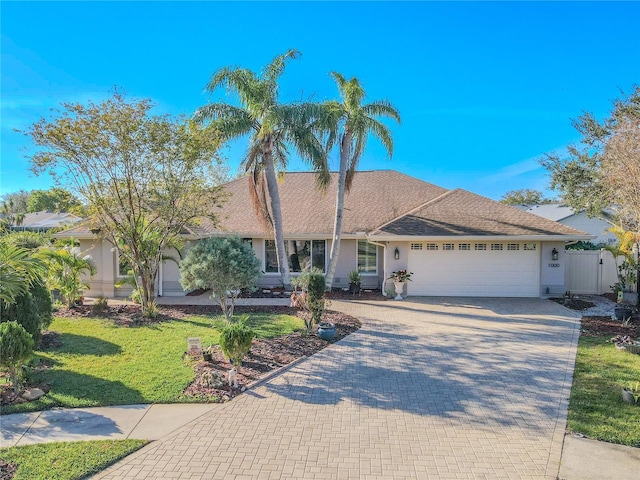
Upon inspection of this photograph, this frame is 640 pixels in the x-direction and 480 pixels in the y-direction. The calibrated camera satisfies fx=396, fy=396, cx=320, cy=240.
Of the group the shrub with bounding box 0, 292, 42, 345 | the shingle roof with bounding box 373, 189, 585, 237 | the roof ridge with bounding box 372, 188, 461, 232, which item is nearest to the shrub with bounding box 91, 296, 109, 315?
the shrub with bounding box 0, 292, 42, 345

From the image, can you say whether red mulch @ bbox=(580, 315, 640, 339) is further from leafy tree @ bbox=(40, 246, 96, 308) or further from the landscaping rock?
leafy tree @ bbox=(40, 246, 96, 308)

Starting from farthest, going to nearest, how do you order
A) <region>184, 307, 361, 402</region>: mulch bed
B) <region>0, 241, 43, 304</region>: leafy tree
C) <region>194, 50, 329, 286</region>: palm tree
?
1. <region>194, 50, 329, 286</region>: palm tree
2. <region>184, 307, 361, 402</region>: mulch bed
3. <region>0, 241, 43, 304</region>: leafy tree

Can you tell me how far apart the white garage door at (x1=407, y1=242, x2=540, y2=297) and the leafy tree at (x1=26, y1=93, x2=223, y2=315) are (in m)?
8.60

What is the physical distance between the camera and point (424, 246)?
1605cm

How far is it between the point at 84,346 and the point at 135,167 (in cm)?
500

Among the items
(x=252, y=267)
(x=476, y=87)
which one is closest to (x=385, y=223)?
(x=476, y=87)

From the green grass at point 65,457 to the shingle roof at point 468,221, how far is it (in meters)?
12.1

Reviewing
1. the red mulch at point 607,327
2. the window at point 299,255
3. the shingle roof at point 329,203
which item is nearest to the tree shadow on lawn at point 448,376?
the red mulch at point 607,327

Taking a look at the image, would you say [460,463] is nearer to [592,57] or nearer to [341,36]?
[341,36]

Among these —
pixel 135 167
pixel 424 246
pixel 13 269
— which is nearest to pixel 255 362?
pixel 13 269

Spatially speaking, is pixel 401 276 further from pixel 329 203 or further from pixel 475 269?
pixel 329 203

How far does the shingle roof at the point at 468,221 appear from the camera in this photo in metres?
15.3

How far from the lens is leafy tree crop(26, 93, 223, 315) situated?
413 inches

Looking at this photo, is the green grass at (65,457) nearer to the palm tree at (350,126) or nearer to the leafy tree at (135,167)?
the leafy tree at (135,167)
